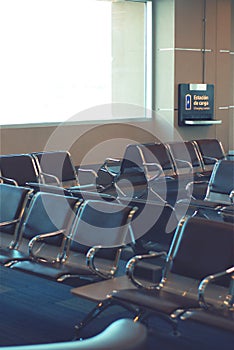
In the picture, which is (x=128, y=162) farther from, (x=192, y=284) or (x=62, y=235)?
(x=192, y=284)

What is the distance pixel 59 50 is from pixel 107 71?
110cm

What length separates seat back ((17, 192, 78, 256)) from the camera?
4754 millimetres

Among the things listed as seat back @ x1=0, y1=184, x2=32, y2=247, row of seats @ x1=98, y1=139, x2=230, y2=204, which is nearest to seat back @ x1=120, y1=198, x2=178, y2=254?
seat back @ x1=0, y1=184, x2=32, y2=247

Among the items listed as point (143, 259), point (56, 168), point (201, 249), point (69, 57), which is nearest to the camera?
point (201, 249)

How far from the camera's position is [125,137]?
1107 cm

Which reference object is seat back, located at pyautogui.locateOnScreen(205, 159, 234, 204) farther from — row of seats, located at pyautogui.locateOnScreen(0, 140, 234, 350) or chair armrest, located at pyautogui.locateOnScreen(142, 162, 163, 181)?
row of seats, located at pyautogui.locateOnScreen(0, 140, 234, 350)

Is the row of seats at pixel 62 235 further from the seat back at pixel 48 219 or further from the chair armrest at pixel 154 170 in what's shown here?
the chair armrest at pixel 154 170

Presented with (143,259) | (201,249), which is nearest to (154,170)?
(143,259)

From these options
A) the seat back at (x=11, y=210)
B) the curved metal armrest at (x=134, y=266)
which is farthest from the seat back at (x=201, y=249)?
the seat back at (x=11, y=210)

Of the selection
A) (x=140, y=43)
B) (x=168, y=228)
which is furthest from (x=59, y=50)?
(x=168, y=228)

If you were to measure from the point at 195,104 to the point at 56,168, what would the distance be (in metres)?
4.43

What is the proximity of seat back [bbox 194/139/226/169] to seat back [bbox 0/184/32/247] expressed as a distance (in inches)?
171

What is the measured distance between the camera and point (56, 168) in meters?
7.84

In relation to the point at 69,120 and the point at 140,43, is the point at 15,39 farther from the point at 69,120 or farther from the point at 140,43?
the point at 140,43
